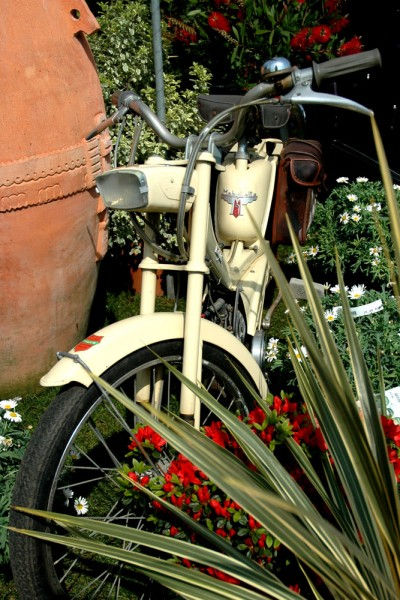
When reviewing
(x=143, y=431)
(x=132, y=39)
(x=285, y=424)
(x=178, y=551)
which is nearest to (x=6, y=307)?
(x=143, y=431)

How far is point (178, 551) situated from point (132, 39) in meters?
3.19

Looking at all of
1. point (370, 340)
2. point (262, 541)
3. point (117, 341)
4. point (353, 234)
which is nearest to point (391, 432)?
point (262, 541)

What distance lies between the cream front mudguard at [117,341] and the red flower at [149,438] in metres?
0.23

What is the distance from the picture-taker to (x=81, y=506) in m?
2.11

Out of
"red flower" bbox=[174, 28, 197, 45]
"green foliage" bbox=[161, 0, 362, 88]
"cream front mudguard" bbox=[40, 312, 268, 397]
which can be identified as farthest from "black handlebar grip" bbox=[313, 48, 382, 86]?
"red flower" bbox=[174, 28, 197, 45]

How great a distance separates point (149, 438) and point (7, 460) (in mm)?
560

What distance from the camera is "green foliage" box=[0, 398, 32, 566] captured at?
191 cm

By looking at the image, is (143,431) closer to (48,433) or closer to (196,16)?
(48,433)

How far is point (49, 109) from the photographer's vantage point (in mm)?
2453

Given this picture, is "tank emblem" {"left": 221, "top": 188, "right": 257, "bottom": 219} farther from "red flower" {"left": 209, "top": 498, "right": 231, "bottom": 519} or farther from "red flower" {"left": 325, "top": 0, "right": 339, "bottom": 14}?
"red flower" {"left": 325, "top": 0, "right": 339, "bottom": 14}

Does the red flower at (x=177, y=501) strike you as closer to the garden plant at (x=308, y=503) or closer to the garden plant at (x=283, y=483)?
the garden plant at (x=283, y=483)

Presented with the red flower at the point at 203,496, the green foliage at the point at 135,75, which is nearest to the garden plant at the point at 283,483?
the red flower at the point at 203,496

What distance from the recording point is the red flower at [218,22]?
13.4 feet

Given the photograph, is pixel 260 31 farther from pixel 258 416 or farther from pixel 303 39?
pixel 258 416
